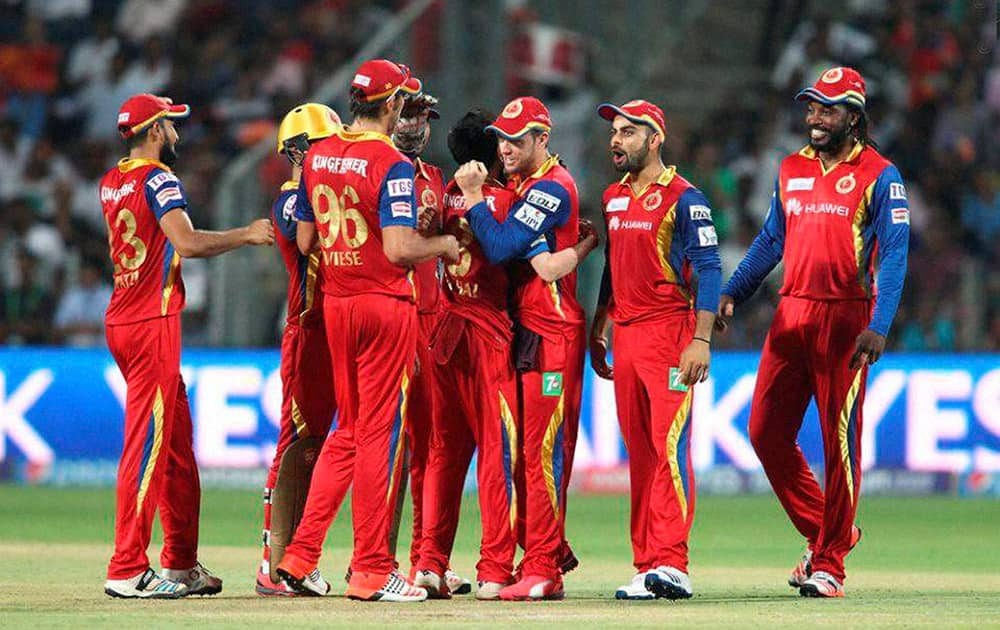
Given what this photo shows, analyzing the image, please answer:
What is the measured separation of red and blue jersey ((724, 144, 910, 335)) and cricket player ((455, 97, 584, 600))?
1204 mm

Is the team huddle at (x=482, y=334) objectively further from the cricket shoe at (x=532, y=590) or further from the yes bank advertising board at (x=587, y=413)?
the yes bank advertising board at (x=587, y=413)

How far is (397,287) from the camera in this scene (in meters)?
9.30

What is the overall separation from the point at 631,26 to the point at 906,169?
3202mm

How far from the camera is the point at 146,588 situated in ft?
31.2

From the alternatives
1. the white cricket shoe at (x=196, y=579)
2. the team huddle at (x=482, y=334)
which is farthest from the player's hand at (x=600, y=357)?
the white cricket shoe at (x=196, y=579)

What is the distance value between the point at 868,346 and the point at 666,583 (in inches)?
61.1

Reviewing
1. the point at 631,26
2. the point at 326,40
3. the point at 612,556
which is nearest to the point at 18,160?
the point at 326,40

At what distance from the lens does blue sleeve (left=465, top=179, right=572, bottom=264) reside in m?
9.51

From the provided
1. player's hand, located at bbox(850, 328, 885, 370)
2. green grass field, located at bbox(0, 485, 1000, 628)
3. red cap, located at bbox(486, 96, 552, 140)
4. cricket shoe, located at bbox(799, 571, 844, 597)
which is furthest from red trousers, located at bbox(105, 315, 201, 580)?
player's hand, located at bbox(850, 328, 885, 370)

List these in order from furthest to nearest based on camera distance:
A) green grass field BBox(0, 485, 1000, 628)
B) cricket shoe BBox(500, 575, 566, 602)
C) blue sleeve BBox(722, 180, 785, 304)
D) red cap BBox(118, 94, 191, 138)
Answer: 1. blue sleeve BBox(722, 180, 785, 304)
2. red cap BBox(118, 94, 191, 138)
3. cricket shoe BBox(500, 575, 566, 602)
4. green grass field BBox(0, 485, 1000, 628)

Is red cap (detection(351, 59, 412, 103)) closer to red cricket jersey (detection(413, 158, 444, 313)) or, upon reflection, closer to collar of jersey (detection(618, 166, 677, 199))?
red cricket jersey (detection(413, 158, 444, 313))

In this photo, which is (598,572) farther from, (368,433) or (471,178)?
(471,178)

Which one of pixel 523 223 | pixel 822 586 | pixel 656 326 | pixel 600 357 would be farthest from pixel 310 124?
pixel 822 586

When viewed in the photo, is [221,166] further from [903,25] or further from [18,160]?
[903,25]
